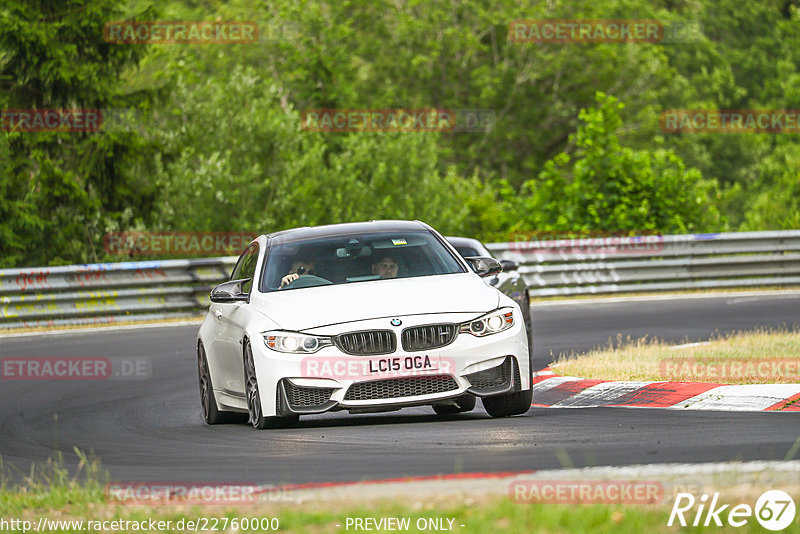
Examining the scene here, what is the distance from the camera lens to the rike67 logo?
16.6ft

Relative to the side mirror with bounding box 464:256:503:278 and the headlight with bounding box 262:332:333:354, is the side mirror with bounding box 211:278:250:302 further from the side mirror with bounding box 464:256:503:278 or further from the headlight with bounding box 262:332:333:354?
the side mirror with bounding box 464:256:503:278

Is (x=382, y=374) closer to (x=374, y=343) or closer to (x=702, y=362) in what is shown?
(x=374, y=343)

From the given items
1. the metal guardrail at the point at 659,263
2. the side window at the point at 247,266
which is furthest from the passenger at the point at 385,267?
the metal guardrail at the point at 659,263

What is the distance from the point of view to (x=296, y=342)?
31.2 ft

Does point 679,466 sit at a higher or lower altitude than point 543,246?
higher

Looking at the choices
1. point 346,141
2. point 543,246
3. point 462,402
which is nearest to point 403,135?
point 346,141

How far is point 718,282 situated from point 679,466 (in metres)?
19.1

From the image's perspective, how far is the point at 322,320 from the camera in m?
9.52

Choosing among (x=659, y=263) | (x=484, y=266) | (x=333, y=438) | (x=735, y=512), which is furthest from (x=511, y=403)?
(x=659, y=263)

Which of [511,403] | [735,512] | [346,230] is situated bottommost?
[511,403]

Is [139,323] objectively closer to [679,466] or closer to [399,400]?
[399,400]

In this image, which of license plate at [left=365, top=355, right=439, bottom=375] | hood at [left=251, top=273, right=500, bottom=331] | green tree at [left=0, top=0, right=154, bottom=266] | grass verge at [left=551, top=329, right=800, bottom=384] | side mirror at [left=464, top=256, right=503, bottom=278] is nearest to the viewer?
license plate at [left=365, top=355, right=439, bottom=375]

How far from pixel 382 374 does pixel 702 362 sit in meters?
4.49

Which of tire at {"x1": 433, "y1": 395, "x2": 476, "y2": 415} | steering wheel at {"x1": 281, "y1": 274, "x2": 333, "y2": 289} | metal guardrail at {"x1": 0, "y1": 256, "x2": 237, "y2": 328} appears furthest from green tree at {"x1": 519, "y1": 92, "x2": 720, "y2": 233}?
steering wheel at {"x1": 281, "y1": 274, "x2": 333, "y2": 289}
